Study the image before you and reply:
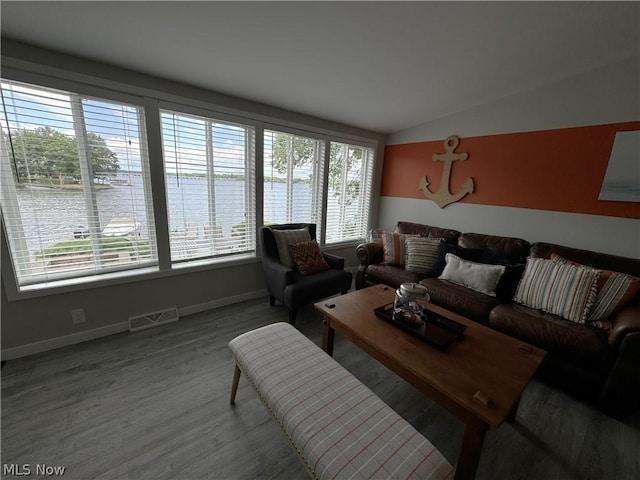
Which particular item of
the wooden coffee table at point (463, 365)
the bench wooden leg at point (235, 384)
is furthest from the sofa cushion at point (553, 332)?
the bench wooden leg at point (235, 384)

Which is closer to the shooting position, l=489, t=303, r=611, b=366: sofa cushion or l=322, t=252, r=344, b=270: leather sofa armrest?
l=489, t=303, r=611, b=366: sofa cushion

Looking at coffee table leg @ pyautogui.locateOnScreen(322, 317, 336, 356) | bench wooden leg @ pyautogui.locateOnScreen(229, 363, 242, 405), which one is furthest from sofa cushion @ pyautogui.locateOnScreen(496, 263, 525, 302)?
bench wooden leg @ pyautogui.locateOnScreen(229, 363, 242, 405)

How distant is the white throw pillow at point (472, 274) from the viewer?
2.29m

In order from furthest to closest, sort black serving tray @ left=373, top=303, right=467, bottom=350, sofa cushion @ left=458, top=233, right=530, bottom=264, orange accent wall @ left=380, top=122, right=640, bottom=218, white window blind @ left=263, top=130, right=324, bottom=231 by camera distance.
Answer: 1. white window blind @ left=263, top=130, right=324, bottom=231
2. sofa cushion @ left=458, top=233, right=530, bottom=264
3. orange accent wall @ left=380, top=122, right=640, bottom=218
4. black serving tray @ left=373, top=303, right=467, bottom=350

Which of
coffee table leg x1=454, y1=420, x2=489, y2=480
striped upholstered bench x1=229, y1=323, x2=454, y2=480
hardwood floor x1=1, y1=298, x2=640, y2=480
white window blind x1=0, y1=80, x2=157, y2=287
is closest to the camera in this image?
striped upholstered bench x1=229, y1=323, x2=454, y2=480

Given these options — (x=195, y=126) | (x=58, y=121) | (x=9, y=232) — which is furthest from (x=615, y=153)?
(x=9, y=232)

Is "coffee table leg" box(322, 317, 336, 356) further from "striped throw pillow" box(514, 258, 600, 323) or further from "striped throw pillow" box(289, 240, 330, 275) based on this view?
"striped throw pillow" box(514, 258, 600, 323)

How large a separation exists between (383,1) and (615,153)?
236 centimetres

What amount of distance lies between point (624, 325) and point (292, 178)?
9.98ft

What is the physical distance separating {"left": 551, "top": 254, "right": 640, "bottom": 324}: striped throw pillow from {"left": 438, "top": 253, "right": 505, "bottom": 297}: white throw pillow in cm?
60

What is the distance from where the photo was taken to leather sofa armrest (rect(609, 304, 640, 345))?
1.52m

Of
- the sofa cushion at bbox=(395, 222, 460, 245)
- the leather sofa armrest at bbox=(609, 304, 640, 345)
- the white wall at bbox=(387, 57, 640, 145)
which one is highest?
the white wall at bbox=(387, 57, 640, 145)

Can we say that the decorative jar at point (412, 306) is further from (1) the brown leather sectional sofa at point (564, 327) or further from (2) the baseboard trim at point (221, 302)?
(2) the baseboard trim at point (221, 302)

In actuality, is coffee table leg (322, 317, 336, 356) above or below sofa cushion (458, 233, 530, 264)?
below
